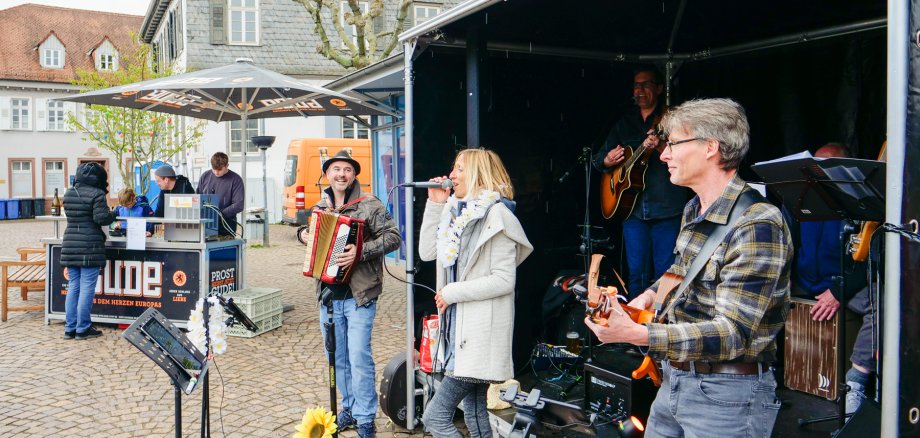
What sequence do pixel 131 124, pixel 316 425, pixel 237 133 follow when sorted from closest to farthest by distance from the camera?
pixel 316 425, pixel 131 124, pixel 237 133

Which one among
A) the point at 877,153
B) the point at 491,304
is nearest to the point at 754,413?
the point at 491,304

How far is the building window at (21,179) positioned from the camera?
3390cm

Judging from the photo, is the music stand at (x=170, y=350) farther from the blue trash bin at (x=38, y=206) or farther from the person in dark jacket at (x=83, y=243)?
the blue trash bin at (x=38, y=206)

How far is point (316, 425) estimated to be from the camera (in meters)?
3.16

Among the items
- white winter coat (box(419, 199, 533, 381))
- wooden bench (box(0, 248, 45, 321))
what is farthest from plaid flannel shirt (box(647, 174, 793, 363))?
wooden bench (box(0, 248, 45, 321))

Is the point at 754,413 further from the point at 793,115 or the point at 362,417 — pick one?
the point at 793,115

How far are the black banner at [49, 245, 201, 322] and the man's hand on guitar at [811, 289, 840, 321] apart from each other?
623cm

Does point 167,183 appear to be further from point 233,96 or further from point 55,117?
point 55,117

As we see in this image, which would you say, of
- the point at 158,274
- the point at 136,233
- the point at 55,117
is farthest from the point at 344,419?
the point at 55,117

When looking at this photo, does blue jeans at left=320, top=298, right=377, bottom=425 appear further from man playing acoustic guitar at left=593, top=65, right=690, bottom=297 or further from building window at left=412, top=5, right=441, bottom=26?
building window at left=412, top=5, right=441, bottom=26

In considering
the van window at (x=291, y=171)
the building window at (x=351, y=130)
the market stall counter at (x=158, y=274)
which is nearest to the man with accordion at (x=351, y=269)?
the market stall counter at (x=158, y=274)

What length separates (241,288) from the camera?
27.9 ft

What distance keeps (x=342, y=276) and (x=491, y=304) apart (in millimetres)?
1169

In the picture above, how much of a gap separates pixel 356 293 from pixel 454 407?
Answer: 1130 millimetres
